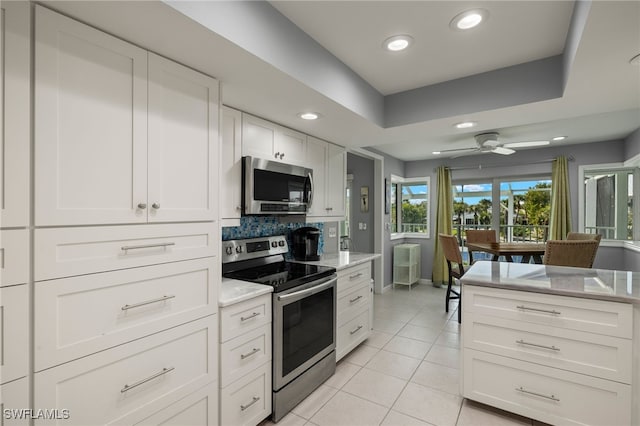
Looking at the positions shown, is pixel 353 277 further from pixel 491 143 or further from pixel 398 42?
pixel 491 143

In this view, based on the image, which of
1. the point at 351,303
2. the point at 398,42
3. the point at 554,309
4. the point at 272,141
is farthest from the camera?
the point at 351,303

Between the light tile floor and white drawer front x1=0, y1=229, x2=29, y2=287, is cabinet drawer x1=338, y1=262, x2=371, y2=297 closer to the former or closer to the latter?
the light tile floor

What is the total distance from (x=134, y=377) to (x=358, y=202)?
432cm

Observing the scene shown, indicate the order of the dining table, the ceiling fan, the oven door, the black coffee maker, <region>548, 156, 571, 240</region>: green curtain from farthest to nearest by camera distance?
<region>548, 156, 571, 240</region>: green curtain, the ceiling fan, the dining table, the black coffee maker, the oven door

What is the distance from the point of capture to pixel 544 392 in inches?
73.5

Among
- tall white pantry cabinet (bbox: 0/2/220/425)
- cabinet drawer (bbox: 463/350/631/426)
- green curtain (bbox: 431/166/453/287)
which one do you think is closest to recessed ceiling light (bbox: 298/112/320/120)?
Answer: tall white pantry cabinet (bbox: 0/2/220/425)

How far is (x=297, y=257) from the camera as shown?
3.08m

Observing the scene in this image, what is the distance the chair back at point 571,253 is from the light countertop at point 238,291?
298 centimetres

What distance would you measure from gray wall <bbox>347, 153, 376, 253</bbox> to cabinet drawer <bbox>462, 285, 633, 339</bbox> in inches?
122

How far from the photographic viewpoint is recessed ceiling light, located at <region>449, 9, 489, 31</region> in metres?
1.67

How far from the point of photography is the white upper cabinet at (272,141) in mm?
2334

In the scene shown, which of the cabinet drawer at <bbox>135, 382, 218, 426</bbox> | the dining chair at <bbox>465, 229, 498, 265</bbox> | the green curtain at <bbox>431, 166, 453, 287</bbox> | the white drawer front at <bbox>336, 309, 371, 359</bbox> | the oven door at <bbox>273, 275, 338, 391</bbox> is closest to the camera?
the cabinet drawer at <bbox>135, 382, 218, 426</bbox>

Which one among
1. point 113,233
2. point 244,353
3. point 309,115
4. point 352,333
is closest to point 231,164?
point 309,115

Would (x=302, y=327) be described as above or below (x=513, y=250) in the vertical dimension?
below
